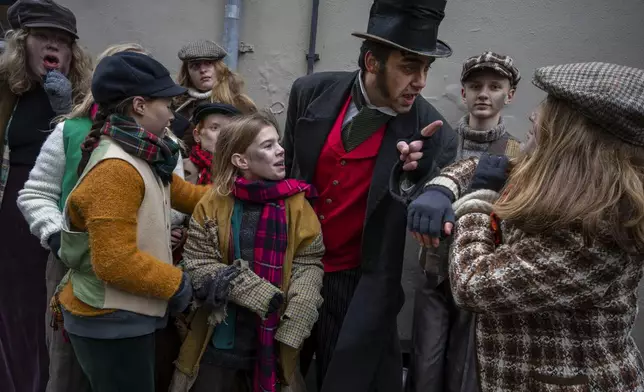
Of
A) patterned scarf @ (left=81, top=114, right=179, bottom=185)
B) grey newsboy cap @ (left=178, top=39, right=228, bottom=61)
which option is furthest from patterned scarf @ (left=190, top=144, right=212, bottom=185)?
patterned scarf @ (left=81, top=114, right=179, bottom=185)

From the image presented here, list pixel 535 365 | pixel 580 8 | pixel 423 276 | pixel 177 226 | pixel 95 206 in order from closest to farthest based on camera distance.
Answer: pixel 535 365 < pixel 95 206 < pixel 177 226 < pixel 423 276 < pixel 580 8

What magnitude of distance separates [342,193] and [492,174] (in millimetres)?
892

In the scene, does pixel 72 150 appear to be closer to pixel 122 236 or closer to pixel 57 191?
pixel 57 191

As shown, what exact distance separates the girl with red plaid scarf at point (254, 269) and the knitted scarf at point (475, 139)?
109cm

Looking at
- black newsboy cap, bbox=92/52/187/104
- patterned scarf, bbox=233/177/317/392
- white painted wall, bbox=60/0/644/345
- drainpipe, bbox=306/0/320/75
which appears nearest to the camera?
black newsboy cap, bbox=92/52/187/104

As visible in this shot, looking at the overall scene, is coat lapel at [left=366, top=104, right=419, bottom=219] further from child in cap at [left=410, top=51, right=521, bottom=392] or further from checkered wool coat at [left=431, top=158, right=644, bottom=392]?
checkered wool coat at [left=431, top=158, right=644, bottom=392]

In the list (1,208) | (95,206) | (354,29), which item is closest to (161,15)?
(354,29)

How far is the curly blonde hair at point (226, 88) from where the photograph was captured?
145 inches

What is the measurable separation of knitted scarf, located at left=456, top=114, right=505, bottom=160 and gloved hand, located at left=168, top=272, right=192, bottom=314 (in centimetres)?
161

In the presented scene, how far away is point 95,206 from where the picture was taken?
7.14 feet

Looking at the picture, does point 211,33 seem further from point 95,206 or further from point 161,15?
point 95,206

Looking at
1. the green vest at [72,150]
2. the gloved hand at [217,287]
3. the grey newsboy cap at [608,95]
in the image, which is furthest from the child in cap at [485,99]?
the green vest at [72,150]

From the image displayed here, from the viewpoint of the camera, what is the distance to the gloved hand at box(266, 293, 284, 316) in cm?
243

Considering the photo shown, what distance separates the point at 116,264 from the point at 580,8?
2974 mm
